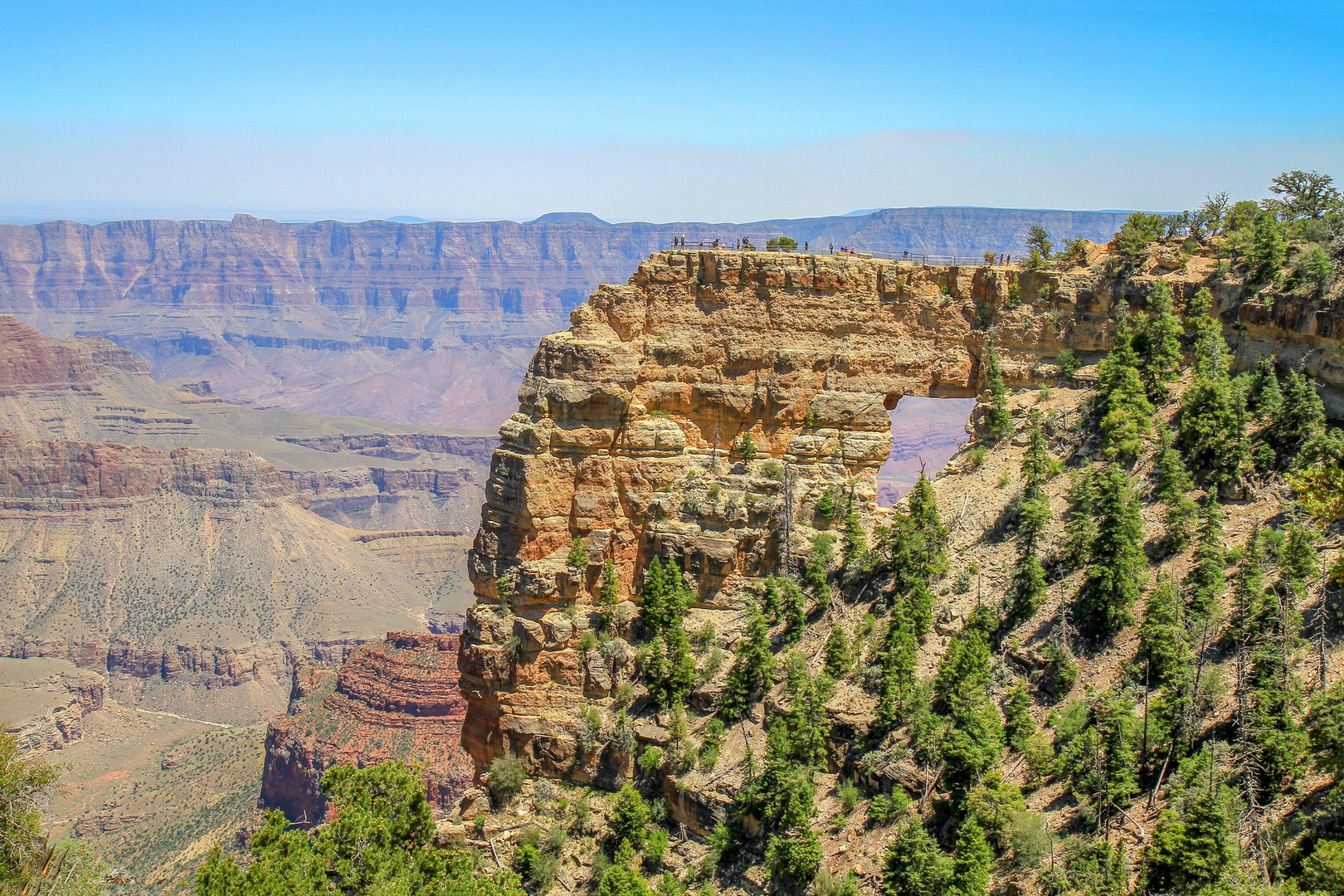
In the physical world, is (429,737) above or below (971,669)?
below

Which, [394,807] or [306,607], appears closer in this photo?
[394,807]

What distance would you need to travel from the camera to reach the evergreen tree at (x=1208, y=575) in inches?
1529

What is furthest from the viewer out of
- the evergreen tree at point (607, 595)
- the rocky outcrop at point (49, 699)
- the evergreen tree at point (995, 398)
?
the rocky outcrop at point (49, 699)

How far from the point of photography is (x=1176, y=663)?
123ft

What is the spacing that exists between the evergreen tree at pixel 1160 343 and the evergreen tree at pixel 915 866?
2354 cm

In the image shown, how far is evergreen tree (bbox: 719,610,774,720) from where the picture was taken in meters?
46.6

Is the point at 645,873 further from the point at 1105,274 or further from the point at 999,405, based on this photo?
the point at 1105,274

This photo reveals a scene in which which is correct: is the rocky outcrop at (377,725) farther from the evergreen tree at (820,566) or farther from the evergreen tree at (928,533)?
the evergreen tree at (928,533)

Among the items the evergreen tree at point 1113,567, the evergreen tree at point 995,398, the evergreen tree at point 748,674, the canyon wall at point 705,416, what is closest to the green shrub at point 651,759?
the evergreen tree at point 748,674

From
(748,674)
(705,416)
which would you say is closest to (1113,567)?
(748,674)

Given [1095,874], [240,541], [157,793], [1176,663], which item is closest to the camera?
[1095,874]

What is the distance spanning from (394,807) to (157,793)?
80.8 m

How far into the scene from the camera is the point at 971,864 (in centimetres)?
3475

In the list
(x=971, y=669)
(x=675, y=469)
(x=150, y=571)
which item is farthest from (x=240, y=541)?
(x=971, y=669)
